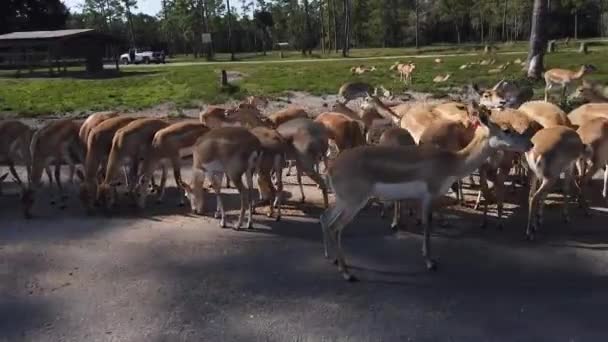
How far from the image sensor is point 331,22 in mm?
83438

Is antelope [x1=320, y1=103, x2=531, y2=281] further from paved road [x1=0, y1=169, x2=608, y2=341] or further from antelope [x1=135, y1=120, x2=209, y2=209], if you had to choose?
antelope [x1=135, y1=120, x2=209, y2=209]

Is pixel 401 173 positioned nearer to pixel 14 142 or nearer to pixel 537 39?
pixel 14 142

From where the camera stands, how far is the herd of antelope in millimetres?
6984

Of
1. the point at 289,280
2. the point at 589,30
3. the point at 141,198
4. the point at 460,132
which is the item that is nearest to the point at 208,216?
the point at 141,198

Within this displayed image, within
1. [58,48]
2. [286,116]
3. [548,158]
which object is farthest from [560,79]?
[58,48]

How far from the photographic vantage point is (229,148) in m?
8.48

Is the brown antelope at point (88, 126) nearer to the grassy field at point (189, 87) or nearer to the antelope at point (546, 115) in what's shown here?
the antelope at point (546, 115)

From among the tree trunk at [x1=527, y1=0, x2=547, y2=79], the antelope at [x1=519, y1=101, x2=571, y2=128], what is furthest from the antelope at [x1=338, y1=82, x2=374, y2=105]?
the antelope at [x1=519, y1=101, x2=571, y2=128]

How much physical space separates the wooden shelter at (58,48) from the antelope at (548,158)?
126ft

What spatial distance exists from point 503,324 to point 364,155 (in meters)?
2.28

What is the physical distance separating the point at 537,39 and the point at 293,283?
1869 centimetres

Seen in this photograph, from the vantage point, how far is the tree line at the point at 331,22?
73.4 m

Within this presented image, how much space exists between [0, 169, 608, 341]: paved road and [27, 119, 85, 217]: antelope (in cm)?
145

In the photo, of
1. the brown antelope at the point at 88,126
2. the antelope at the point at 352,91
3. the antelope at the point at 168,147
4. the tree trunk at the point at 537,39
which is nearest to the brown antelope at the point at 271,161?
the antelope at the point at 168,147
